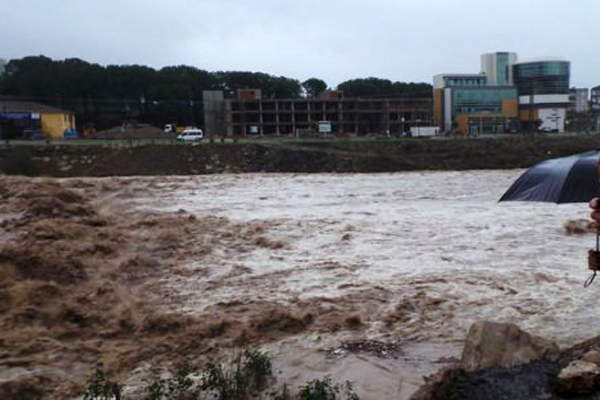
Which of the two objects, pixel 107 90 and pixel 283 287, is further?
pixel 107 90

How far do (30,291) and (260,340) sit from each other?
5781 millimetres

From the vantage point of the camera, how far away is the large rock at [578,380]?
558 centimetres

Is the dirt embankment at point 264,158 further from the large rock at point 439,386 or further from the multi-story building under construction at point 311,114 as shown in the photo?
the large rock at point 439,386

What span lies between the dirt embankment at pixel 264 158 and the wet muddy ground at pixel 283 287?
27421 mm

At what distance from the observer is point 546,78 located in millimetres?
122875

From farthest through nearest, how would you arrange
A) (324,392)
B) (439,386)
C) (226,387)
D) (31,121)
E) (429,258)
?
(31,121)
(429,258)
(226,387)
(324,392)
(439,386)

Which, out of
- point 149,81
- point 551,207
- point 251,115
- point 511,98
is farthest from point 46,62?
point 551,207

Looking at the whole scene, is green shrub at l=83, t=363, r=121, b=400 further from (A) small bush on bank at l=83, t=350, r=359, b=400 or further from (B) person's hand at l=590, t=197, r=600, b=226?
(B) person's hand at l=590, t=197, r=600, b=226

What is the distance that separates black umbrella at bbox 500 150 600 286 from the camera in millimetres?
6902

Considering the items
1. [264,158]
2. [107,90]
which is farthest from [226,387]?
[107,90]

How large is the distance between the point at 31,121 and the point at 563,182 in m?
94.3

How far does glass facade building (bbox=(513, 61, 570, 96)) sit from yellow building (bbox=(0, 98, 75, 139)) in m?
82.7

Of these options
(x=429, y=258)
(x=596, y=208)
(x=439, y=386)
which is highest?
(x=596, y=208)

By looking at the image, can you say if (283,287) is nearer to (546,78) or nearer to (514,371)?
(514,371)
